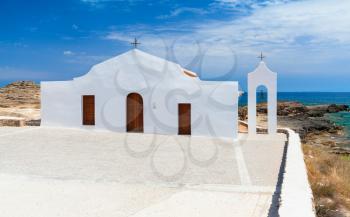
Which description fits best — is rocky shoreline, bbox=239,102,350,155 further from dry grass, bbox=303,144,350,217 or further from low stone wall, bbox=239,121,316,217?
low stone wall, bbox=239,121,316,217

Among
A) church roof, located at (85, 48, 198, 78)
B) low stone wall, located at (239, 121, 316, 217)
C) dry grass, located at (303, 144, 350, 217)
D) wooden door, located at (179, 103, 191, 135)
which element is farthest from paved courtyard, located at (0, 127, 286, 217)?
church roof, located at (85, 48, 198, 78)

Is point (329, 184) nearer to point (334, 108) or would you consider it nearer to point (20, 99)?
point (20, 99)

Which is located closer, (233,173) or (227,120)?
(233,173)

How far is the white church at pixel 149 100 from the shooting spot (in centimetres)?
1864

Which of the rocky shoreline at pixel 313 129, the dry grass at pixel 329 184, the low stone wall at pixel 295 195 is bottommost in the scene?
the rocky shoreline at pixel 313 129

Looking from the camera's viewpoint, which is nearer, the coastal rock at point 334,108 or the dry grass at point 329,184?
the dry grass at point 329,184

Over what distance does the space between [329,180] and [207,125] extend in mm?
7905

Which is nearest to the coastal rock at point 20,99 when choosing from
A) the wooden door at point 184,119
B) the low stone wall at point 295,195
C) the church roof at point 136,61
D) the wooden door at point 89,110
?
the wooden door at point 89,110

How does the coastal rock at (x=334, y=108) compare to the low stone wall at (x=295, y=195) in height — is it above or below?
below

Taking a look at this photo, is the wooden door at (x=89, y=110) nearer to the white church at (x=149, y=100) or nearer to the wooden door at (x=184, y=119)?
the white church at (x=149, y=100)

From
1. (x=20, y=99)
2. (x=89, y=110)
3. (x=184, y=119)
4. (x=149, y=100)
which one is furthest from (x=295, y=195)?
(x=20, y=99)

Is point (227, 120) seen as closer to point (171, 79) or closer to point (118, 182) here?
point (171, 79)

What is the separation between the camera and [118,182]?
9.61 meters

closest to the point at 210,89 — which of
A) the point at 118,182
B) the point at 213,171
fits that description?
the point at 213,171
